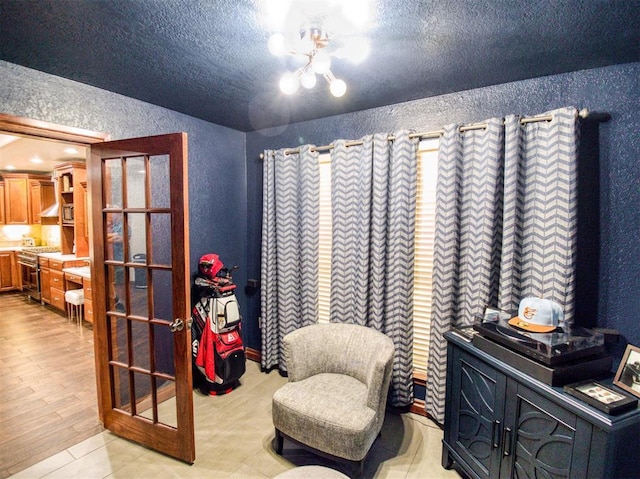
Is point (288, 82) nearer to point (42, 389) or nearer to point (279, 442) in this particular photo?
point (279, 442)

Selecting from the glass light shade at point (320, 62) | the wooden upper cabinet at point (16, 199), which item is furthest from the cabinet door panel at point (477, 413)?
the wooden upper cabinet at point (16, 199)

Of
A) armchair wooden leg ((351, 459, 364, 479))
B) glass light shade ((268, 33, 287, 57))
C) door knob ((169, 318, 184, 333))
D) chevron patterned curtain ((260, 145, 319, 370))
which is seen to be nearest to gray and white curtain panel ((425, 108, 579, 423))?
armchair wooden leg ((351, 459, 364, 479))

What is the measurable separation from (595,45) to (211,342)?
321 cm

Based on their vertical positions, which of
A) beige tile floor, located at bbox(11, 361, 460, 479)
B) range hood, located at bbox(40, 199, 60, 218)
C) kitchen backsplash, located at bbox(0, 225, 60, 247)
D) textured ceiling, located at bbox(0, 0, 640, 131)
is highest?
textured ceiling, located at bbox(0, 0, 640, 131)

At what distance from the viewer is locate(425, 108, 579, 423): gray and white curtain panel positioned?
1939 mm

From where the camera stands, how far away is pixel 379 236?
257 cm

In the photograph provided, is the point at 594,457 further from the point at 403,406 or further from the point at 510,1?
the point at 510,1

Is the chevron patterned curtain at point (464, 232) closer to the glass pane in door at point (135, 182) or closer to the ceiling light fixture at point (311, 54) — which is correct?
the ceiling light fixture at point (311, 54)

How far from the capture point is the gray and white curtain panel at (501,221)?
194 centimetres

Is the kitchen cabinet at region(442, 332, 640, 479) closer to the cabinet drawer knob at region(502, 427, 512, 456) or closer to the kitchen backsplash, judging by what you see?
the cabinet drawer knob at region(502, 427, 512, 456)

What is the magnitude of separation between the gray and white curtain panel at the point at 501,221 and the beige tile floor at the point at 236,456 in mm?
317

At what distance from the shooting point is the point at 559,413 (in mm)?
1369

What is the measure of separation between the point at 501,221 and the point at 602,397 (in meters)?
1.18

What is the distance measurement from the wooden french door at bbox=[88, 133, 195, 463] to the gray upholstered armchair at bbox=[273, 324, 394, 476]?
0.67 metres
